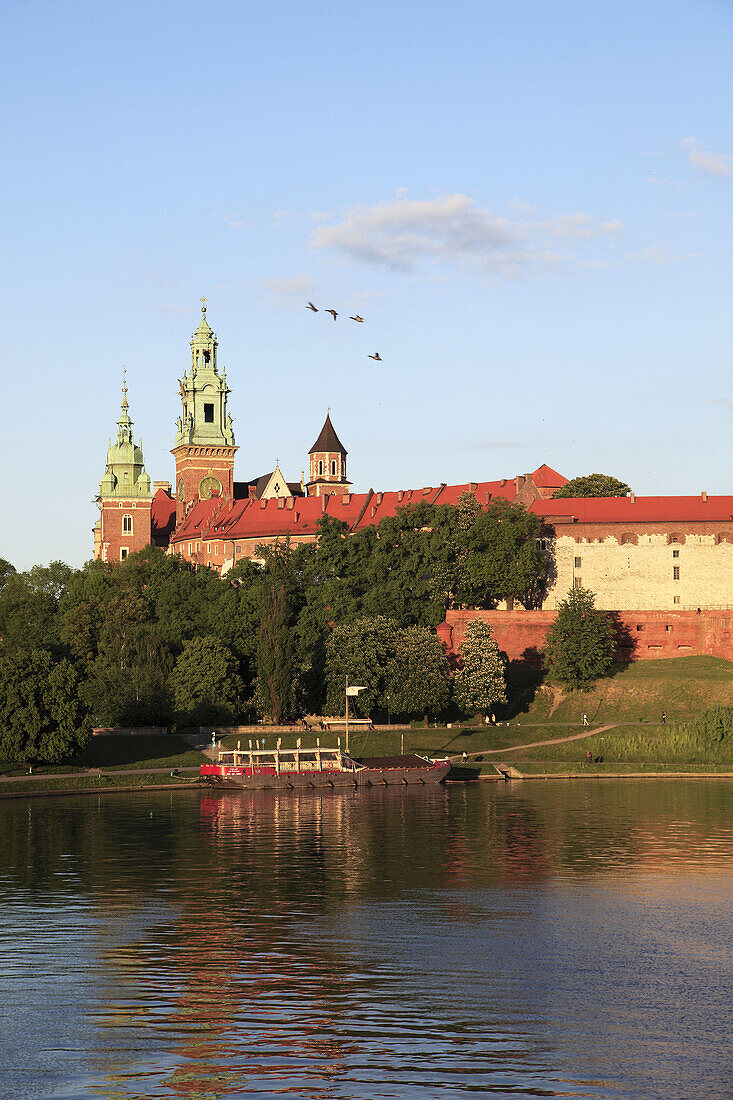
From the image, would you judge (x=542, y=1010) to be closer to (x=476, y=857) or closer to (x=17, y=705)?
(x=476, y=857)

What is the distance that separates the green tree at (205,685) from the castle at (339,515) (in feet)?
87.9

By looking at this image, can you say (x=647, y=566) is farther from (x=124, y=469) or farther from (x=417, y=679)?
(x=124, y=469)

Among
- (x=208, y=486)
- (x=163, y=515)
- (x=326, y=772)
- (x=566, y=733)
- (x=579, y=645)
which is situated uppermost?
(x=208, y=486)

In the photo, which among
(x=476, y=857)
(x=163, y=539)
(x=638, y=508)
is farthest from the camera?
(x=163, y=539)

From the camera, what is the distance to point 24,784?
216 feet

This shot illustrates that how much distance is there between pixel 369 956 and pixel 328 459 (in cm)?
Answer: 15509

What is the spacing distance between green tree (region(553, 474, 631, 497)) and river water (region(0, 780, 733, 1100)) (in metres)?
66.7

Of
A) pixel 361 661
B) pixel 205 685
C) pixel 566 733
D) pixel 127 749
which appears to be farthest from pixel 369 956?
pixel 205 685

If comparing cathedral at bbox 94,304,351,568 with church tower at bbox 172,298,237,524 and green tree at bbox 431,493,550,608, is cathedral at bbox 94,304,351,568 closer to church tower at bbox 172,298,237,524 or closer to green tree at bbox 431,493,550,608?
church tower at bbox 172,298,237,524

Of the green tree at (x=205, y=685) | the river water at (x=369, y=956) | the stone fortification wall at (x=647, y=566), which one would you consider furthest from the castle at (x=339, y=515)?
the river water at (x=369, y=956)

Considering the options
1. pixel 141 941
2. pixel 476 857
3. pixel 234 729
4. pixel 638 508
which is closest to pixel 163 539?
pixel 638 508

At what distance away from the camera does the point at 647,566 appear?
104 metres

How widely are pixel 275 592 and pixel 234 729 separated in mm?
9739

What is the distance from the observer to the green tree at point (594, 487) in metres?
122
